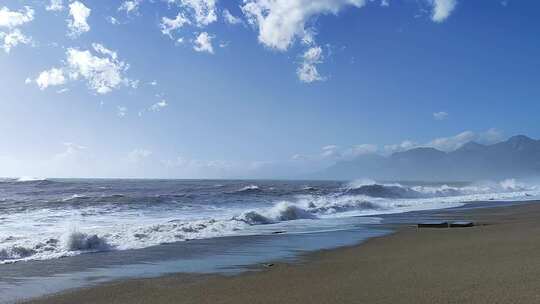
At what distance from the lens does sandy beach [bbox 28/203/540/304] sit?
743 centimetres

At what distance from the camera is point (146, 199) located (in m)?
38.2

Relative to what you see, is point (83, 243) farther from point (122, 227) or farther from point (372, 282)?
point (372, 282)

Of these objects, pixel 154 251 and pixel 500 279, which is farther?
pixel 154 251

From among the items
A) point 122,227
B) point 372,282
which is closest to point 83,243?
point 122,227

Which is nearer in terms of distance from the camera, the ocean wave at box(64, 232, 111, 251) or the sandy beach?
the sandy beach

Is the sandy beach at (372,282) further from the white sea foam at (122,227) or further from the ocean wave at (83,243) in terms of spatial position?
the white sea foam at (122,227)

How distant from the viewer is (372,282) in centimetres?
861

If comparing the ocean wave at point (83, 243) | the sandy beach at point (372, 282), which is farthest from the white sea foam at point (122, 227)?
the sandy beach at point (372, 282)

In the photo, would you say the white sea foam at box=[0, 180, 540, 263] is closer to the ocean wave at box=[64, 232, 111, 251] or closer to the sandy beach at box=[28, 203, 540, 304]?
the ocean wave at box=[64, 232, 111, 251]

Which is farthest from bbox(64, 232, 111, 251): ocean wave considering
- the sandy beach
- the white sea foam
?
the sandy beach

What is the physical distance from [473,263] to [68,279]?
27.8ft

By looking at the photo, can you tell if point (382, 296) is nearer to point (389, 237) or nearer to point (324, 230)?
point (389, 237)

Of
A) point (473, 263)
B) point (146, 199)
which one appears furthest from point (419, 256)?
point (146, 199)

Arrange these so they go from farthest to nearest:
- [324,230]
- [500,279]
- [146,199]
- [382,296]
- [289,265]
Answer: [146,199], [324,230], [289,265], [500,279], [382,296]
